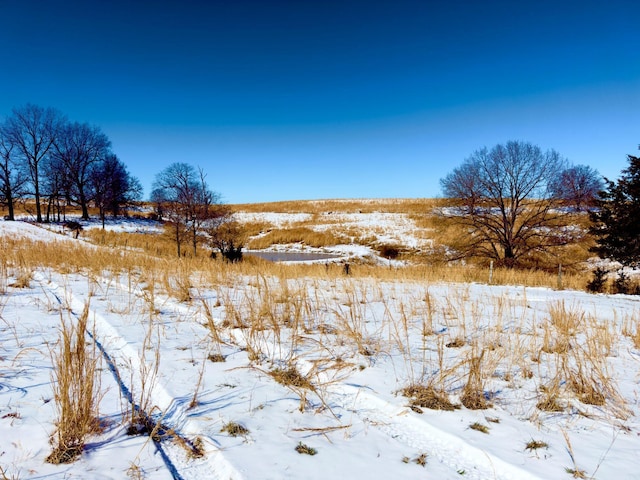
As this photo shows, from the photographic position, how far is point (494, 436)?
2186mm

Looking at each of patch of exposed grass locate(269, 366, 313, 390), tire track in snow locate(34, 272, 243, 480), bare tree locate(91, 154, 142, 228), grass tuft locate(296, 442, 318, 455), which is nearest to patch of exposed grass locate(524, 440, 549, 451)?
grass tuft locate(296, 442, 318, 455)

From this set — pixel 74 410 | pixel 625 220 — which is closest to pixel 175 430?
pixel 74 410

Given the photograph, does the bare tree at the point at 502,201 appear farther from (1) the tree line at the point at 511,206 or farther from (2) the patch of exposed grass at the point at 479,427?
(2) the patch of exposed grass at the point at 479,427

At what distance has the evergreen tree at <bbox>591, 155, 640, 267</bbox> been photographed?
1352cm

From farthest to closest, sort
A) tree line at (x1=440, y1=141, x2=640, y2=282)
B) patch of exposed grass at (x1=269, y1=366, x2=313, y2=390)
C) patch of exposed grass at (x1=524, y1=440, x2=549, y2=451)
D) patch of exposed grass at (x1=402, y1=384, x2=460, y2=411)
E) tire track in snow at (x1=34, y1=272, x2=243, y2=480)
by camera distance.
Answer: tree line at (x1=440, y1=141, x2=640, y2=282)
patch of exposed grass at (x1=269, y1=366, x2=313, y2=390)
patch of exposed grass at (x1=402, y1=384, x2=460, y2=411)
patch of exposed grass at (x1=524, y1=440, x2=549, y2=451)
tire track in snow at (x1=34, y1=272, x2=243, y2=480)

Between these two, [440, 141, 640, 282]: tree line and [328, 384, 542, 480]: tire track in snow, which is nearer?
[328, 384, 542, 480]: tire track in snow

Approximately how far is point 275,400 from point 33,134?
43457 mm

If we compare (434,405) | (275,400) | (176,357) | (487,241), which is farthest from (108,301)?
(487,241)

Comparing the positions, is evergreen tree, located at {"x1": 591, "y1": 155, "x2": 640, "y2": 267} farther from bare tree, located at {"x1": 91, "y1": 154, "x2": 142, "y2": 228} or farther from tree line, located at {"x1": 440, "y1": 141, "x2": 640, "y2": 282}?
bare tree, located at {"x1": 91, "y1": 154, "x2": 142, "y2": 228}

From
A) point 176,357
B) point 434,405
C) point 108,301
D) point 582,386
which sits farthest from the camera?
point 108,301

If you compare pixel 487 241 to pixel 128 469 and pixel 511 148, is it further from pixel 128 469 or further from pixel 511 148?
pixel 128 469

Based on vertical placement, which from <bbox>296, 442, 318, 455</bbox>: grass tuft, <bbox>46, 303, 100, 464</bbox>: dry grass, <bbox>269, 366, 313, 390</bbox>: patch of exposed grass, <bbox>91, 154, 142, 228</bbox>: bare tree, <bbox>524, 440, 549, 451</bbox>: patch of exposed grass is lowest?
<bbox>524, 440, 549, 451</bbox>: patch of exposed grass

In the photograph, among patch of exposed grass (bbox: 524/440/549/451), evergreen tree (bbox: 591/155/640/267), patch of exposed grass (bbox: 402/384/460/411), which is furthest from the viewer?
evergreen tree (bbox: 591/155/640/267)

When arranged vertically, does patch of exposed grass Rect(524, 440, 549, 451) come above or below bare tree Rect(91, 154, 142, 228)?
below
